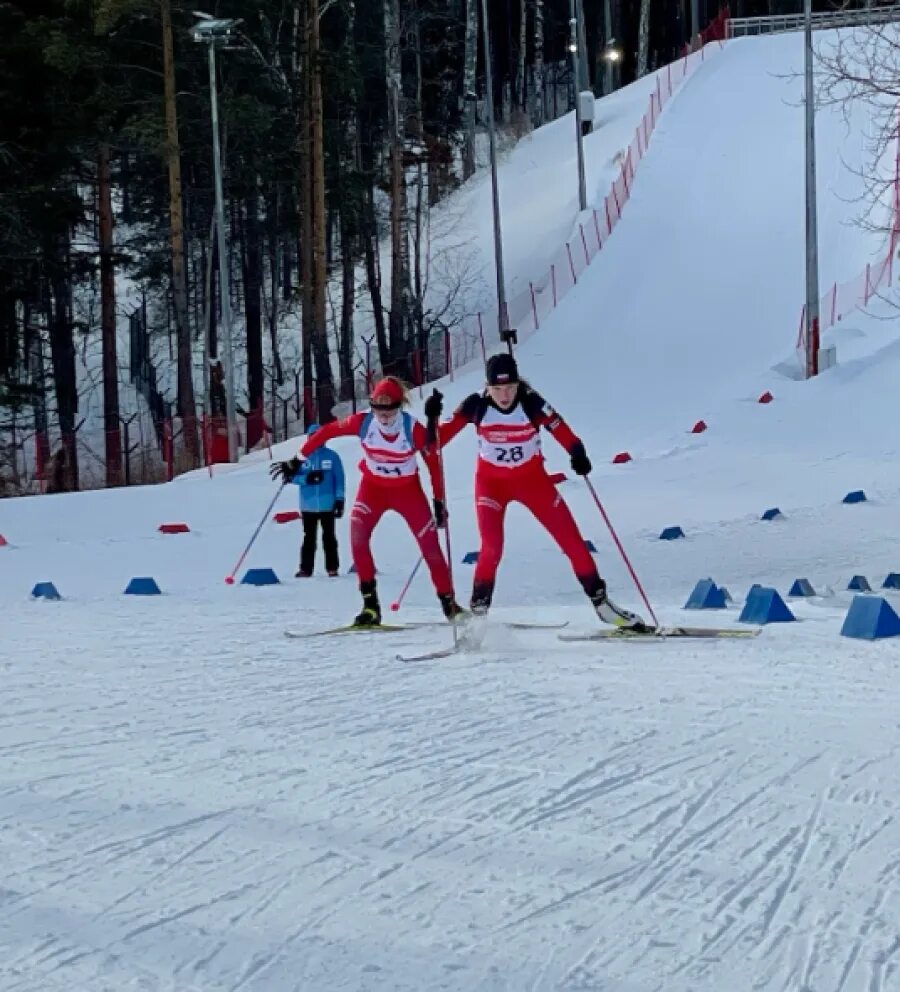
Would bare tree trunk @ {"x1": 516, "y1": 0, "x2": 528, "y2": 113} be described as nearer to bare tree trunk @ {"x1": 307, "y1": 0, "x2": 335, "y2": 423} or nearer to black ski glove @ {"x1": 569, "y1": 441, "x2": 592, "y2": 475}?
bare tree trunk @ {"x1": 307, "y1": 0, "x2": 335, "y2": 423}

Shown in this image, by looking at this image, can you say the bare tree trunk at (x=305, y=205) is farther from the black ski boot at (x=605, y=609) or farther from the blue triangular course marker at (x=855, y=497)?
the black ski boot at (x=605, y=609)

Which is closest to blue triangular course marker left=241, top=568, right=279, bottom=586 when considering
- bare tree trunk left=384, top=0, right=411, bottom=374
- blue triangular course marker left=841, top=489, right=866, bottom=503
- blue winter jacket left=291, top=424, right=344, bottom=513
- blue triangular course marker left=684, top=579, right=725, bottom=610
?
blue winter jacket left=291, top=424, right=344, bottom=513

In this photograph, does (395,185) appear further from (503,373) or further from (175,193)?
(503,373)

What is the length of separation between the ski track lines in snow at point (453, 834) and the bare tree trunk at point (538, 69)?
6009 cm

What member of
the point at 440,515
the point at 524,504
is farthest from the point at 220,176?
the point at 524,504

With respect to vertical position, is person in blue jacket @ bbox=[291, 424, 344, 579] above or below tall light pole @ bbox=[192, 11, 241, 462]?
below

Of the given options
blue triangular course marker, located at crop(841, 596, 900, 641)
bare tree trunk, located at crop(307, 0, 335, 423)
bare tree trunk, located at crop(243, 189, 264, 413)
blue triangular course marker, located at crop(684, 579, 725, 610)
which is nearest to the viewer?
blue triangular course marker, located at crop(841, 596, 900, 641)

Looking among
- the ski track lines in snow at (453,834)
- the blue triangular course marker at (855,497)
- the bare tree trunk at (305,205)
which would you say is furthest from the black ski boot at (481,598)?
the bare tree trunk at (305,205)

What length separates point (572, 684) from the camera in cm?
665

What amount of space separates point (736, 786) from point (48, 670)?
394 cm

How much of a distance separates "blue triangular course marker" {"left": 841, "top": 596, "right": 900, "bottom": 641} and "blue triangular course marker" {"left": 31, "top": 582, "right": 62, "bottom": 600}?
6082mm

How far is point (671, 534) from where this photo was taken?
14.5m

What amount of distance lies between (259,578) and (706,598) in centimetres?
410

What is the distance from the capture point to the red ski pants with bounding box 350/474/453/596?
365 inches
